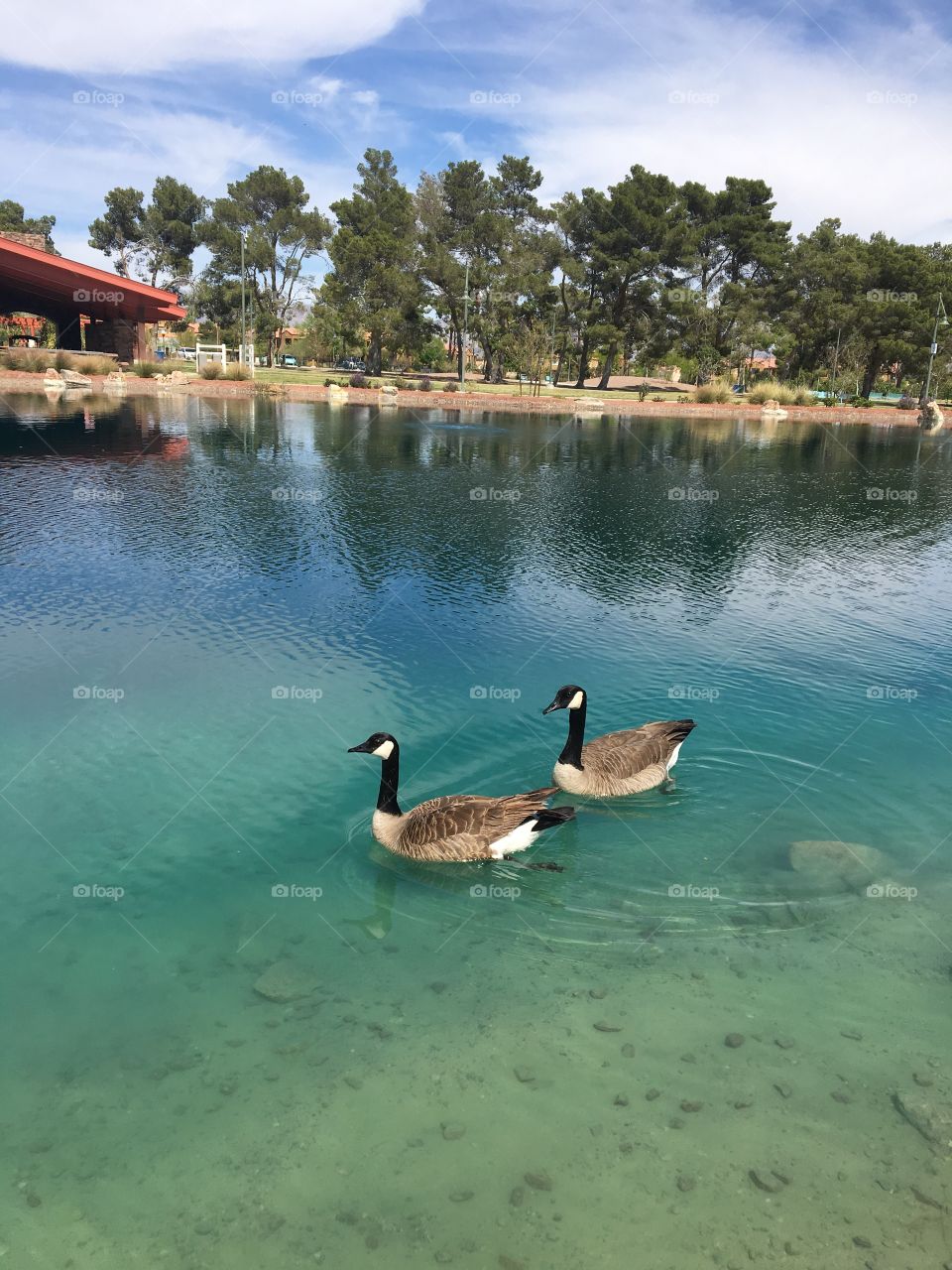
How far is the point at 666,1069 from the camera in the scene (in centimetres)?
624

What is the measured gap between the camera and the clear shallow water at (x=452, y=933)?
523 cm

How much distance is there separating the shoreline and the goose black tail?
59.5 m

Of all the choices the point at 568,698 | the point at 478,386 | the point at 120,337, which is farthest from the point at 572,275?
the point at 568,698

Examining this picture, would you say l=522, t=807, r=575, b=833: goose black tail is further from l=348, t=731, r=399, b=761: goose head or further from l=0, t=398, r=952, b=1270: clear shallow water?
l=348, t=731, r=399, b=761: goose head

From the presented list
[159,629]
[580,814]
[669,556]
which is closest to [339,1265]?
[580,814]

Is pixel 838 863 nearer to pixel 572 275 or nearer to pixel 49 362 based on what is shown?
pixel 49 362

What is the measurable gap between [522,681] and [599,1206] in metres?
8.67

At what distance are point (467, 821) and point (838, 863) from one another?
4109mm

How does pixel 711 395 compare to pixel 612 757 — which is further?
pixel 711 395

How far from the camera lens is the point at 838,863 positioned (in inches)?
347

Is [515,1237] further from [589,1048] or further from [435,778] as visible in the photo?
[435,778]

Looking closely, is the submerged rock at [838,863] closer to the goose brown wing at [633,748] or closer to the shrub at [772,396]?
the goose brown wing at [633,748]

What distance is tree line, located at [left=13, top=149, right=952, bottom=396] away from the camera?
78250 mm

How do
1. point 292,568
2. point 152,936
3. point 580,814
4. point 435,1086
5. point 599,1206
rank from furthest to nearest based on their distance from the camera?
point 292,568
point 580,814
point 152,936
point 435,1086
point 599,1206
